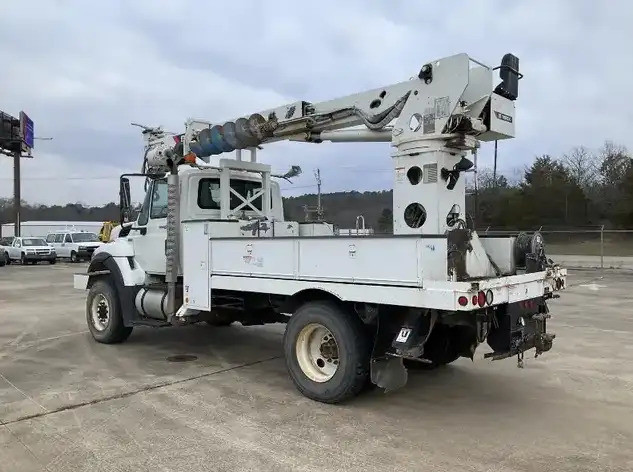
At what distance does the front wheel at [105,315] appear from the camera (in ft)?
28.6

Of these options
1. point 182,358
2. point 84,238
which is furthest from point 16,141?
point 182,358

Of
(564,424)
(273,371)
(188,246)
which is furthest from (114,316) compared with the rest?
(564,424)

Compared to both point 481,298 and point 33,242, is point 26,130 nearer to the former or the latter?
point 33,242

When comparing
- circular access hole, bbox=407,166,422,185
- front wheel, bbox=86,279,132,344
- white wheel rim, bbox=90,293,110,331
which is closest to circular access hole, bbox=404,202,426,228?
circular access hole, bbox=407,166,422,185

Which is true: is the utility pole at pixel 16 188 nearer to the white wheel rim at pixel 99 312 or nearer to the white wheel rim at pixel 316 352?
the white wheel rim at pixel 99 312

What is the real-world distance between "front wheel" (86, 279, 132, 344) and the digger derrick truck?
1.18 m

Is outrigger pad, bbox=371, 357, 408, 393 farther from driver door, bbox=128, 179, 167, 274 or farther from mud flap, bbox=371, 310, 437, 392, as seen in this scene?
driver door, bbox=128, 179, 167, 274

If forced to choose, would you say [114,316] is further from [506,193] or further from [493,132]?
[506,193]

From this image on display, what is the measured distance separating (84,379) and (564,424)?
5.19 metres

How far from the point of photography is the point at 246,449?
4660 millimetres

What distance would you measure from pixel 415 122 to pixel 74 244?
109ft

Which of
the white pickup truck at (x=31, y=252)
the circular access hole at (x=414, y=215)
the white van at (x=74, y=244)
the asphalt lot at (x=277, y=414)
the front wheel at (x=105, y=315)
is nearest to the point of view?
the asphalt lot at (x=277, y=414)

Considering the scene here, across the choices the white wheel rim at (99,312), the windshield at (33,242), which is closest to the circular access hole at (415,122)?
the white wheel rim at (99,312)

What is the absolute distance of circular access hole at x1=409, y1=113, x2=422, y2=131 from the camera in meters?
5.82
